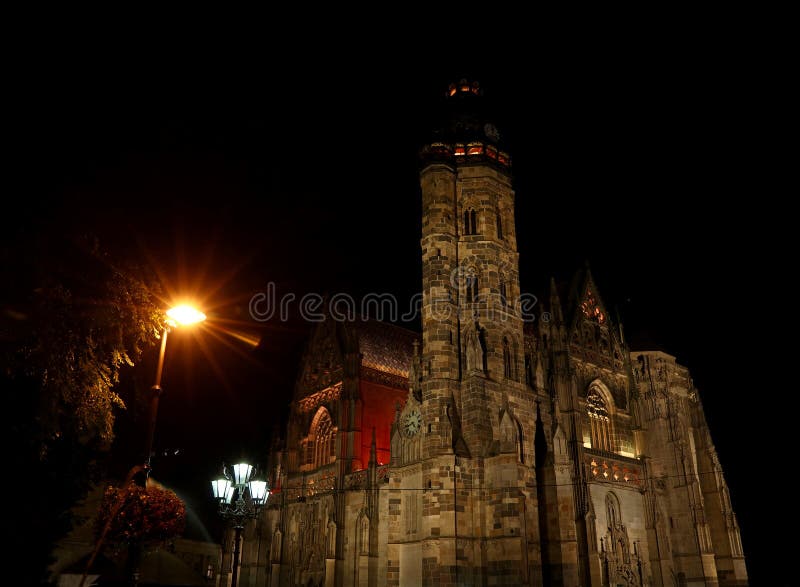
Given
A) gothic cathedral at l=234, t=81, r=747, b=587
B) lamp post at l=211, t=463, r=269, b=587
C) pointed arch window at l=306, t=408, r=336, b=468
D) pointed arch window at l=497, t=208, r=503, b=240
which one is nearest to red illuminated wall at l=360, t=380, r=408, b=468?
gothic cathedral at l=234, t=81, r=747, b=587

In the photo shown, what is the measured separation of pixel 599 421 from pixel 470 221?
15972 mm

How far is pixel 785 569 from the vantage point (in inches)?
1426

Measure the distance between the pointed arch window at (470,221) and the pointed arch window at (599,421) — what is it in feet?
46.5

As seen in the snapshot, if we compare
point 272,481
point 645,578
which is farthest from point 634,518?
point 272,481

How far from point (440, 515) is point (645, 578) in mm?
16271

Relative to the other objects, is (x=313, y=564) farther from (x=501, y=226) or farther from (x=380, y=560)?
(x=501, y=226)

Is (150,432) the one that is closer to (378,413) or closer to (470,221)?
(470,221)

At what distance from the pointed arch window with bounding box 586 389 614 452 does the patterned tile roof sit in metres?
11.4

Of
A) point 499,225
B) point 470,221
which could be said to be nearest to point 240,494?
point 470,221

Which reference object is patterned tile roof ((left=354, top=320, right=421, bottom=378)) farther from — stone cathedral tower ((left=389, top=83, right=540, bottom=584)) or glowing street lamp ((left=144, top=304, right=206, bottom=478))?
glowing street lamp ((left=144, top=304, right=206, bottom=478))

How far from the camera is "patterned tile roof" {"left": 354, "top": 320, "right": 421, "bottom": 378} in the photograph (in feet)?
137

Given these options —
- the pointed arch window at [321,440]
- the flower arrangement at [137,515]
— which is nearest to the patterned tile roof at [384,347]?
the pointed arch window at [321,440]

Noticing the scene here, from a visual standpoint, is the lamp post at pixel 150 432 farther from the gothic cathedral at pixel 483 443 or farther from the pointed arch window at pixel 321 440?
the pointed arch window at pixel 321 440

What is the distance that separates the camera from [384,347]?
43.2m
